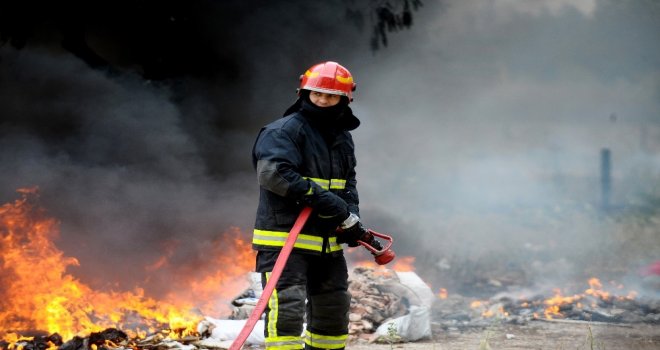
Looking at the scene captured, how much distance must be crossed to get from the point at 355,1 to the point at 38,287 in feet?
17.7

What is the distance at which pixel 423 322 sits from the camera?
17.9 feet

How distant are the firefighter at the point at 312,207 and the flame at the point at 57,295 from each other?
2.37m

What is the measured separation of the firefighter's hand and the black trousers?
4.1 inches

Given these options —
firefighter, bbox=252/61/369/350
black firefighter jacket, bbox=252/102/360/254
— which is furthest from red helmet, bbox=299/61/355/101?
black firefighter jacket, bbox=252/102/360/254

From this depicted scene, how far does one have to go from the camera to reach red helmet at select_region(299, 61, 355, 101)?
3348mm

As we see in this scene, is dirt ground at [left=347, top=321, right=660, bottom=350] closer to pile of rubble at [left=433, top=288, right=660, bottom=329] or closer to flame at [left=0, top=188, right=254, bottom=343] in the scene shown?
pile of rubble at [left=433, top=288, right=660, bottom=329]

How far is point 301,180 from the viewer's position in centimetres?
310

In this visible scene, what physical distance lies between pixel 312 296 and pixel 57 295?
3311 millimetres

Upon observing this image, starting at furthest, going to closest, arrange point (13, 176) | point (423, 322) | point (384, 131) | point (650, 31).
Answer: point (384, 131) → point (650, 31) → point (13, 176) → point (423, 322)

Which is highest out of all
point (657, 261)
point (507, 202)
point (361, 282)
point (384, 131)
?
point (384, 131)

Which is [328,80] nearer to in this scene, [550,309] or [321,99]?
[321,99]

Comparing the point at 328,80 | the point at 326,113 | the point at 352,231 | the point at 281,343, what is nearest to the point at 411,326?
the point at 352,231

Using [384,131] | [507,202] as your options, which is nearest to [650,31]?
[507,202]

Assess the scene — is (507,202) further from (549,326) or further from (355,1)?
(549,326)
